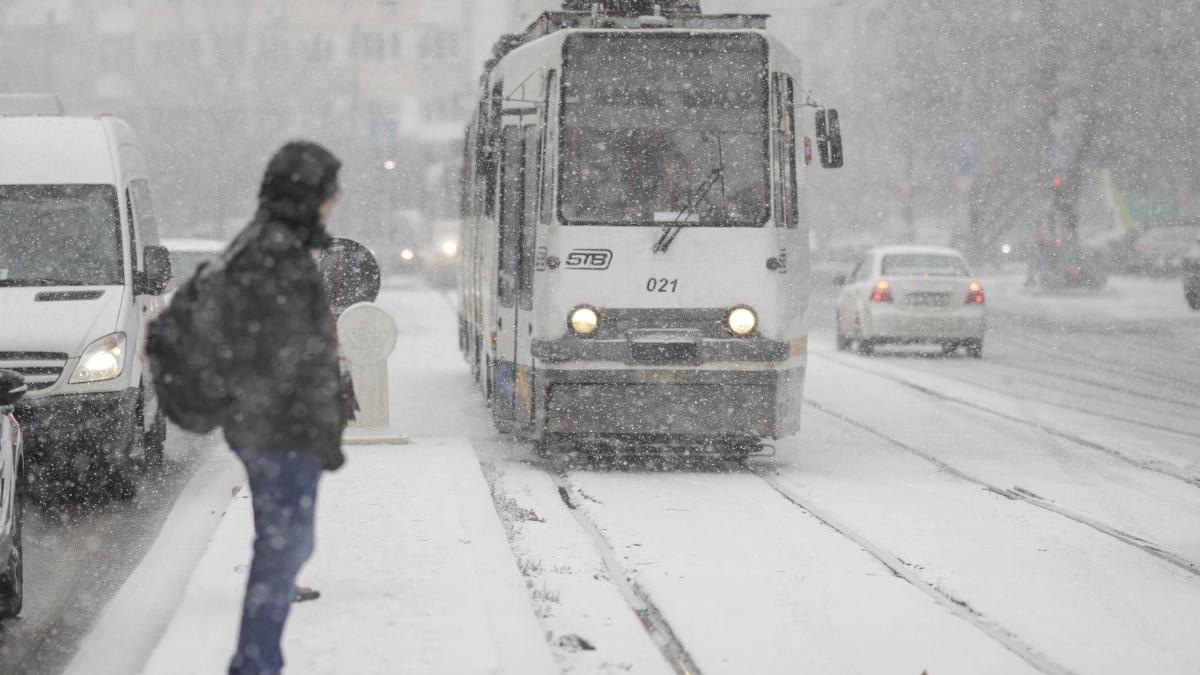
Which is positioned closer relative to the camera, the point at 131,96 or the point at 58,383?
the point at 58,383

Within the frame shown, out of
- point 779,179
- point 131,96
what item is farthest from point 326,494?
point 131,96

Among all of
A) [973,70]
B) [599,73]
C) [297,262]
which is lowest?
[297,262]

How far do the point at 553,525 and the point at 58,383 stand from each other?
3.15 meters

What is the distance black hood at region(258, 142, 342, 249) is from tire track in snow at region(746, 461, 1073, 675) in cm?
307

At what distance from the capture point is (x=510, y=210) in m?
13.0

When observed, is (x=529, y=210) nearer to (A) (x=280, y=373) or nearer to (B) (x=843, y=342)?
(A) (x=280, y=373)

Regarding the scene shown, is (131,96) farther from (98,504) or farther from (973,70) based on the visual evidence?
(98,504)

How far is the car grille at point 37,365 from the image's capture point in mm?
10672

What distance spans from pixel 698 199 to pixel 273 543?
24.8 ft

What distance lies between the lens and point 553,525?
9773 mm

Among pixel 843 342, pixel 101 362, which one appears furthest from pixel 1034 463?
pixel 843 342

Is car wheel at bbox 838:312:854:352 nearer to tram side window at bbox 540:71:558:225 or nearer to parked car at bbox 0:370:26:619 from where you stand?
tram side window at bbox 540:71:558:225

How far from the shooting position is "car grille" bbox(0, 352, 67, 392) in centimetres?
1067

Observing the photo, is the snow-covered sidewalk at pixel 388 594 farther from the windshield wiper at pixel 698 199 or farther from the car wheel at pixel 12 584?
the windshield wiper at pixel 698 199
